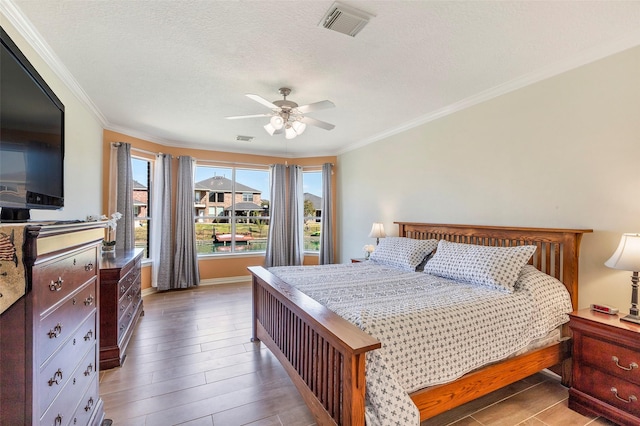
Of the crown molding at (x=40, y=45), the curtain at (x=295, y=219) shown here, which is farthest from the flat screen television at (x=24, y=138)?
the curtain at (x=295, y=219)

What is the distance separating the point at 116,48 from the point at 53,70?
0.72 metres

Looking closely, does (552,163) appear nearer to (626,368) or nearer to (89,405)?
(626,368)

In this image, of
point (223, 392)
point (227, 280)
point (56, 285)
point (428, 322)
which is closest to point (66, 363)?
point (56, 285)

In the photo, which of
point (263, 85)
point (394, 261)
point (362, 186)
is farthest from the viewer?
point (362, 186)

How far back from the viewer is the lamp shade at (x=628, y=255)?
1867 millimetres

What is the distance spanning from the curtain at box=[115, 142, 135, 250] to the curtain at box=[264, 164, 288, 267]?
7.56 feet

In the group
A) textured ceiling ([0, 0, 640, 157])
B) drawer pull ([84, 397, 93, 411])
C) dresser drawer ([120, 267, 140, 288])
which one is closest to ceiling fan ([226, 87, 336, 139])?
textured ceiling ([0, 0, 640, 157])

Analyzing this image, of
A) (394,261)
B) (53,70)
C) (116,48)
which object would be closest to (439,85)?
(394,261)

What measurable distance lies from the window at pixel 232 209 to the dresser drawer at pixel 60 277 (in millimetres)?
4192

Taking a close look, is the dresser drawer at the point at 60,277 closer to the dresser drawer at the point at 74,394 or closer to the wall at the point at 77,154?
the dresser drawer at the point at 74,394

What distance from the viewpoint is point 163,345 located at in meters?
2.99

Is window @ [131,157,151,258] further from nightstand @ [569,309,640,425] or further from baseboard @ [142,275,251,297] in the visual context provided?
nightstand @ [569,309,640,425]

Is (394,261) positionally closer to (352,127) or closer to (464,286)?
(464,286)

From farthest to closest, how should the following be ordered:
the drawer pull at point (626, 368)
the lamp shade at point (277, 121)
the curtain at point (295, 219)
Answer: the curtain at point (295, 219)
the lamp shade at point (277, 121)
the drawer pull at point (626, 368)
